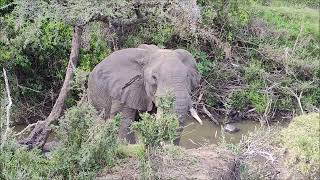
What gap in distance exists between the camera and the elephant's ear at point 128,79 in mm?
6590

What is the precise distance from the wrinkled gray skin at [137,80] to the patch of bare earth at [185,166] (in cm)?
73

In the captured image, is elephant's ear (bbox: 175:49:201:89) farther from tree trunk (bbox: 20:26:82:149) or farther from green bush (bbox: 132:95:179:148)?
tree trunk (bbox: 20:26:82:149)

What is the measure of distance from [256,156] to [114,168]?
1.64 metres

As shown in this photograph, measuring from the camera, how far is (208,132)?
9898 millimetres

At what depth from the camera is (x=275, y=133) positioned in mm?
6105

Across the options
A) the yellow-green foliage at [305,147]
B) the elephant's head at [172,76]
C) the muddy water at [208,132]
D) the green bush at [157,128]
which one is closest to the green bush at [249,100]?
the muddy water at [208,132]

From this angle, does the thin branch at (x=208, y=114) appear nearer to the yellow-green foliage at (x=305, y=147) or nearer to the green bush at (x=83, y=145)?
the yellow-green foliage at (x=305, y=147)

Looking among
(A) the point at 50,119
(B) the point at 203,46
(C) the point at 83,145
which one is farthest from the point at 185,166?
(B) the point at 203,46

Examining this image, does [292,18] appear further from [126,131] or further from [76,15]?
[126,131]

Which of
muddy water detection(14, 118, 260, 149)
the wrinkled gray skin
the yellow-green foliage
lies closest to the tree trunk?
the wrinkled gray skin

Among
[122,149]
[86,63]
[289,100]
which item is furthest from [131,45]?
[122,149]

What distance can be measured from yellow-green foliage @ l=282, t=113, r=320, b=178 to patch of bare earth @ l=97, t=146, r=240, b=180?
0.60 meters

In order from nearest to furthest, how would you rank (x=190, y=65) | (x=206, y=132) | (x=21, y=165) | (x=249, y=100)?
(x=21, y=165), (x=190, y=65), (x=206, y=132), (x=249, y=100)

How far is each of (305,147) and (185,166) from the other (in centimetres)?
125
